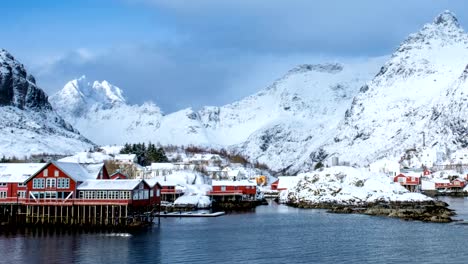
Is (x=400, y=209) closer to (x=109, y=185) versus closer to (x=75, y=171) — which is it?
(x=109, y=185)

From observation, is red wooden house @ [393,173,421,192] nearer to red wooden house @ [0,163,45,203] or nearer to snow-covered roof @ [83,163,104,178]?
snow-covered roof @ [83,163,104,178]

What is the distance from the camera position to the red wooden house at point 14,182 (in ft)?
292

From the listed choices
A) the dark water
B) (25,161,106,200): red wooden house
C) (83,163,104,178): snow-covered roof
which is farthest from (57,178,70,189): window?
the dark water

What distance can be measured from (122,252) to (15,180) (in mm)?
35499

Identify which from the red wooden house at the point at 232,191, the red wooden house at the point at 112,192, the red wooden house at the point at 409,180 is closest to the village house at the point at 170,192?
the red wooden house at the point at 232,191

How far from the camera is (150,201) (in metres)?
90.2

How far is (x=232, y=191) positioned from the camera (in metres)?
143

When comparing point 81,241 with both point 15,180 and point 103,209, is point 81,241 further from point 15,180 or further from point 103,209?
point 15,180

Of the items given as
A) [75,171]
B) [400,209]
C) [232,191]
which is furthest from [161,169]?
[75,171]

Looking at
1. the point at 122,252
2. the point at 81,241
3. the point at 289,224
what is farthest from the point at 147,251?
the point at 289,224

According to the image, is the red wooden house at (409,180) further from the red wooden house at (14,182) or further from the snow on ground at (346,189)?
the red wooden house at (14,182)

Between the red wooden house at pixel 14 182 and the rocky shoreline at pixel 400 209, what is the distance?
2104 inches

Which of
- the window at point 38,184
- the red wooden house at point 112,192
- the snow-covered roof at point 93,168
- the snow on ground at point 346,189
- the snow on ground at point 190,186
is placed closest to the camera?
the red wooden house at point 112,192

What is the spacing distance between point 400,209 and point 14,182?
6265 centimetres
